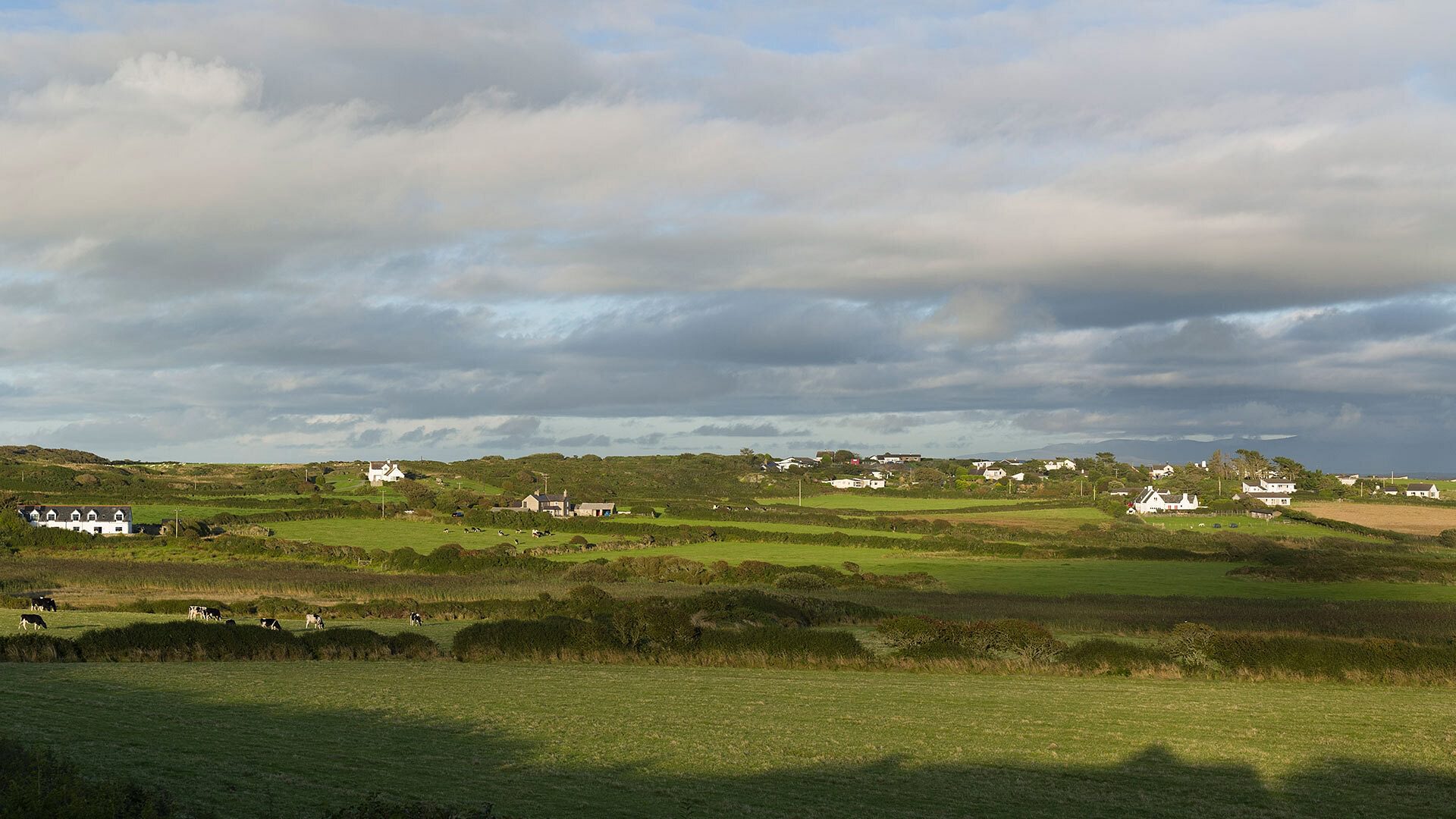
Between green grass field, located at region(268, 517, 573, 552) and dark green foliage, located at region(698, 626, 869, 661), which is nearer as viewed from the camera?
dark green foliage, located at region(698, 626, 869, 661)

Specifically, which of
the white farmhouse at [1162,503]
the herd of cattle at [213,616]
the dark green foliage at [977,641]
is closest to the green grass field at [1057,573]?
the dark green foliage at [977,641]

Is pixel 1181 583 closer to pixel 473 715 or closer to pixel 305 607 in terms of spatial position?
pixel 305 607

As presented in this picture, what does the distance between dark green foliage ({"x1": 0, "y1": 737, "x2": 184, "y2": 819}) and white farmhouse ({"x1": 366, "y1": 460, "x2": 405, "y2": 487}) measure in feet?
471

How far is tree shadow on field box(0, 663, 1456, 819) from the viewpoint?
1307cm

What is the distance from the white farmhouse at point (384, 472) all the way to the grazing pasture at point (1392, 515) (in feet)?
394

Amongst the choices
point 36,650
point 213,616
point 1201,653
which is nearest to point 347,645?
point 36,650

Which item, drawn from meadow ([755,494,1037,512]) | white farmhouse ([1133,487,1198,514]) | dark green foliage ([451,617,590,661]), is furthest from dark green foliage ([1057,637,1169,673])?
white farmhouse ([1133,487,1198,514])

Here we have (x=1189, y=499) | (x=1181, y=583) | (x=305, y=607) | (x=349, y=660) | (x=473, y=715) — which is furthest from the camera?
(x=1189, y=499)

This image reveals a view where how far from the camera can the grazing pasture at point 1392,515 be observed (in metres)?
104

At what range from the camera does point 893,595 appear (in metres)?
57.3

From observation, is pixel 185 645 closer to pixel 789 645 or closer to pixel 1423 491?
pixel 789 645

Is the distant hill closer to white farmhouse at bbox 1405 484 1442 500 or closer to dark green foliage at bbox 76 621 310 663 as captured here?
dark green foliage at bbox 76 621 310 663

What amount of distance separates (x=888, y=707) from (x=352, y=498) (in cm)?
10798

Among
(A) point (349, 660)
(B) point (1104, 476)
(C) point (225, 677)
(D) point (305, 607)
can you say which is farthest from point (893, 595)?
(B) point (1104, 476)
